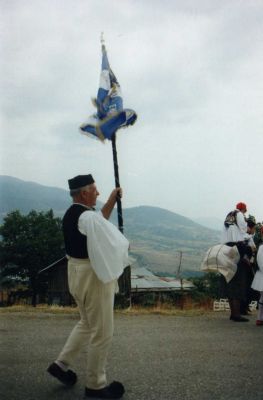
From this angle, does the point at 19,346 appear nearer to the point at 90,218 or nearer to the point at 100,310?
the point at 100,310

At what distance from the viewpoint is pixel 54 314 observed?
7.61 metres

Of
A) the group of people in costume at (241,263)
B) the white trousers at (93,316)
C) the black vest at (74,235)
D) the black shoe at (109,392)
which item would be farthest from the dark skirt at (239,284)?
the black vest at (74,235)

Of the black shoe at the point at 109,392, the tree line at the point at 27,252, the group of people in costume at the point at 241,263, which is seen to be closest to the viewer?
the black shoe at the point at 109,392

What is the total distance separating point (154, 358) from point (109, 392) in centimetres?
125

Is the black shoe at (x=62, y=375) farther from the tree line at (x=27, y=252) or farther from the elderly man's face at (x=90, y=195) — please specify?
the tree line at (x=27, y=252)

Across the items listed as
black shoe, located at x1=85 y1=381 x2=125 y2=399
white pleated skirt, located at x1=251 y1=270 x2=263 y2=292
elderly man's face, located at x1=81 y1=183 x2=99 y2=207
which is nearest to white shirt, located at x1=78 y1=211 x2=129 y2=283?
A: elderly man's face, located at x1=81 y1=183 x2=99 y2=207

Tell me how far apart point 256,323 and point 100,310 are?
13.4 feet

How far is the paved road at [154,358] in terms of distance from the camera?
366 centimetres

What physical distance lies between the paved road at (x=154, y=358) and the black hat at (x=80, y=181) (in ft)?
5.70

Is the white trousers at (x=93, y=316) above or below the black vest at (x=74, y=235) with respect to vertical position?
below

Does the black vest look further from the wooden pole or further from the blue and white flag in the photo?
the blue and white flag

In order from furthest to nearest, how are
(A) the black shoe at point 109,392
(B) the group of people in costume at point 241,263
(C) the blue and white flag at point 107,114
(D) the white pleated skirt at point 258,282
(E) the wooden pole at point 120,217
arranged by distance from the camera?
1. (B) the group of people in costume at point 241,263
2. (D) the white pleated skirt at point 258,282
3. (E) the wooden pole at point 120,217
4. (C) the blue and white flag at point 107,114
5. (A) the black shoe at point 109,392

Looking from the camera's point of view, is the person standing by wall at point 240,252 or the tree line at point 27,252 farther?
the tree line at point 27,252

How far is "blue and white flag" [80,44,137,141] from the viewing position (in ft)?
20.5
